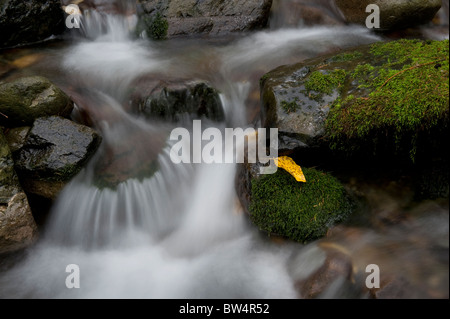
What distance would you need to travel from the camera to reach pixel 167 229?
432 centimetres

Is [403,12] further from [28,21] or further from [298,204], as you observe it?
[28,21]

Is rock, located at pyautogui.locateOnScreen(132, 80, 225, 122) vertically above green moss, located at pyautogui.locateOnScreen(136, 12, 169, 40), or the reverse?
green moss, located at pyautogui.locateOnScreen(136, 12, 169, 40)

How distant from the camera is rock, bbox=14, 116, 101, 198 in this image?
414 cm

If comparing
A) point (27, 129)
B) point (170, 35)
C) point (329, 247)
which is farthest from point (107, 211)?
point (170, 35)

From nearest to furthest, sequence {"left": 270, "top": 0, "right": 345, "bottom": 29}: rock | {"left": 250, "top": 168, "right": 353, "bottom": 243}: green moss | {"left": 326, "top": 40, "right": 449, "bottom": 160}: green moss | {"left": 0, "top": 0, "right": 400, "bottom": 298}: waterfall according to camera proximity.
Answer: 1. {"left": 326, "top": 40, "right": 449, "bottom": 160}: green moss
2. {"left": 250, "top": 168, "right": 353, "bottom": 243}: green moss
3. {"left": 0, "top": 0, "right": 400, "bottom": 298}: waterfall
4. {"left": 270, "top": 0, "right": 345, "bottom": 29}: rock

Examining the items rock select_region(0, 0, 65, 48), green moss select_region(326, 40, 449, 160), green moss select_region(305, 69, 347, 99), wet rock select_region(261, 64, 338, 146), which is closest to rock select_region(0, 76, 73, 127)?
rock select_region(0, 0, 65, 48)

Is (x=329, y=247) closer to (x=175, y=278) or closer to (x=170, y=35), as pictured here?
(x=175, y=278)

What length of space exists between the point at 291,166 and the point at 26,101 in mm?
3068

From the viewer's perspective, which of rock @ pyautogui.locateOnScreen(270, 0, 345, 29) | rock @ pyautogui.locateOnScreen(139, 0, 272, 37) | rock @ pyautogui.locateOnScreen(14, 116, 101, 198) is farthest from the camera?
rock @ pyautogui.locateOnScreen(270, 0, 345, 29)

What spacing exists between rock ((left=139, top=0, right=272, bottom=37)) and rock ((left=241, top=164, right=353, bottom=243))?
151 inches

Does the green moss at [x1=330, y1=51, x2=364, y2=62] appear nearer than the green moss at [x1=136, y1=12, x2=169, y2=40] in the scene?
Yes

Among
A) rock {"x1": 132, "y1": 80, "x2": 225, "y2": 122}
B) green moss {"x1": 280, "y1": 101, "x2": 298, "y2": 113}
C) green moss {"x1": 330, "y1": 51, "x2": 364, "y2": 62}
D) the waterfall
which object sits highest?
green moss {"x1": 330, "y1": 51, "x2": 364, "y2": 62}

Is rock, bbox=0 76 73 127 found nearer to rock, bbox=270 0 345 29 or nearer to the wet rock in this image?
the wet rock

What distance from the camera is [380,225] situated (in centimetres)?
326
